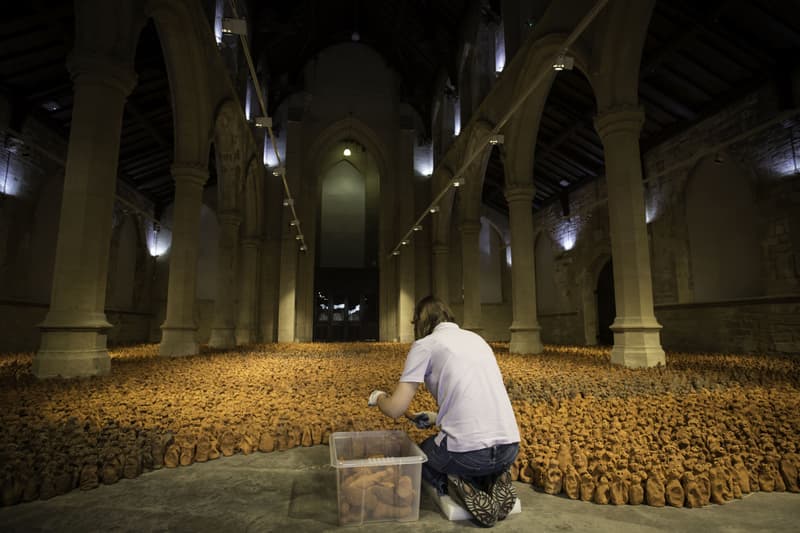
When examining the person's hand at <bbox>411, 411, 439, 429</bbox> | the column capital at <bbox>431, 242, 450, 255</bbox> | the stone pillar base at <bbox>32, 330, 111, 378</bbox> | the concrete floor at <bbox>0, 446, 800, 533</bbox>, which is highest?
the column capital at <bbox>431, 242, 450, 255</bbox>

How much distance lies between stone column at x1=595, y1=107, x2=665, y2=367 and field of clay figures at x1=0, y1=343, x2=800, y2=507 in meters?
0.97

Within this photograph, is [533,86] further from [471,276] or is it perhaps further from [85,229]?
[471,276]

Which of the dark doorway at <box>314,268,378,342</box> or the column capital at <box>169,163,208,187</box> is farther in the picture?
the dark doorway at <box>314,268,378,342</box>

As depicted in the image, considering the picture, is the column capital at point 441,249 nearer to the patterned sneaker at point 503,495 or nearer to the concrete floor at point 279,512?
the concrete floor at point 279,512

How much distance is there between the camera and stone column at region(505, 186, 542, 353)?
32.0 feet

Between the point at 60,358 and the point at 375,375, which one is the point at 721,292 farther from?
the point at 60,358

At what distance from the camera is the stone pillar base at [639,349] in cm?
623

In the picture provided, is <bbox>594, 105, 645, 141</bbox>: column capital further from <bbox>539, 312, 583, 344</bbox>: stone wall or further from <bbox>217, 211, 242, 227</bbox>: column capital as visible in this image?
<bbox>217, 211, 242, 227</bbox>: column capital

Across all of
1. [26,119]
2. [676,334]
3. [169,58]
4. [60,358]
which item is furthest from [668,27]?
[26,119]

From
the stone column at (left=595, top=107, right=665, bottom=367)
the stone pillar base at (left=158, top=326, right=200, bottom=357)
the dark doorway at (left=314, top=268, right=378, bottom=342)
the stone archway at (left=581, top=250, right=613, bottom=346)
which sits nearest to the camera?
the stone column at (left=595, top=107, right=665, bottom=367)

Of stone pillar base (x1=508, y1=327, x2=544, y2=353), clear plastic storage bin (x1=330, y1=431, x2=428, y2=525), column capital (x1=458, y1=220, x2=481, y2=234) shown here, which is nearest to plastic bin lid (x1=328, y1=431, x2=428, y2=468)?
clear plastic storage bin (x1=330, y1=431, x2=428, y2=525)

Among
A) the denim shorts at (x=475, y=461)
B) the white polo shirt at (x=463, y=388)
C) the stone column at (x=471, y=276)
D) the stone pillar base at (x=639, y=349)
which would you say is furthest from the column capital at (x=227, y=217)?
the denim shorts at (x=475, y=461)

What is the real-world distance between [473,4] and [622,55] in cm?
848

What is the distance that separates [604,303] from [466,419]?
14.2 metres
